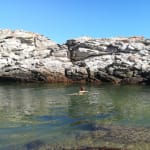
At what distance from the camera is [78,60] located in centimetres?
7294

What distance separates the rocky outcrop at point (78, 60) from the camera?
6712 cm

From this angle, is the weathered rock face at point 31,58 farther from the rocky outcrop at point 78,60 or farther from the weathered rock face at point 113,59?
the weathered rock face at point 113,59

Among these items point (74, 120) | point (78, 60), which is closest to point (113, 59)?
point (78, 60)

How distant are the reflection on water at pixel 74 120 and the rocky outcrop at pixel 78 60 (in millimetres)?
17745

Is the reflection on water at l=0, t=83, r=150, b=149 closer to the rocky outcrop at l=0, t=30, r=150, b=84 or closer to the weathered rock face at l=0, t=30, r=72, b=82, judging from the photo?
the rocky outcrop at l=0, t=30, r=150, b=84

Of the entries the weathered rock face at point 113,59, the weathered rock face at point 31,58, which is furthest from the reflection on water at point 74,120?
the weathered rock face at point 31,58

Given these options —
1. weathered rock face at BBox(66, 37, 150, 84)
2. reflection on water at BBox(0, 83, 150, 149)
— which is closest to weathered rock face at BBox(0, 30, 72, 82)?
weathered rock face at BBox(66, 37, 150, 84)

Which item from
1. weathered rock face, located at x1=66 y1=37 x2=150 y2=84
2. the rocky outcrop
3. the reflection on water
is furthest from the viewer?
the rocky outcrop

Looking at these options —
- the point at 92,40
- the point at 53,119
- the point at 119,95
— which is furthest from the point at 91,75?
the point at 53,119

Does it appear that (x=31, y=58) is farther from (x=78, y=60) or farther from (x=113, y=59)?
(x=113, y=59)

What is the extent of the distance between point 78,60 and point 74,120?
4294 cm

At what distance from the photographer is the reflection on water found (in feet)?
75.0

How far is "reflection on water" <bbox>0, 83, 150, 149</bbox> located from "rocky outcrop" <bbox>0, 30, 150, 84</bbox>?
17.7 metres

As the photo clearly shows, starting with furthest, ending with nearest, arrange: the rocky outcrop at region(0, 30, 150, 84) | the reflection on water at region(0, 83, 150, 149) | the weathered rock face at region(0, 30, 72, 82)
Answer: the weathered rock face at region(0, 30, 72, 82) → the rocky outcrop at region(0, 30, 150, 84) → the reflection on water at region(0, 83, 150, 149)
